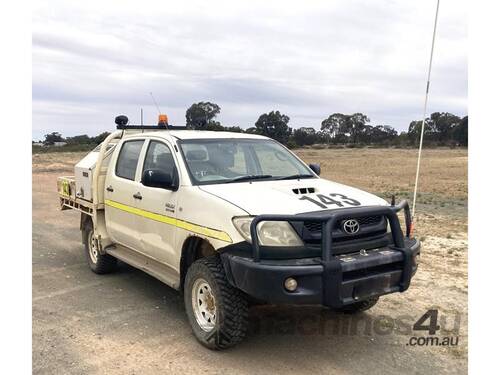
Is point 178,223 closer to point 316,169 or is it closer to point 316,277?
point 316,277

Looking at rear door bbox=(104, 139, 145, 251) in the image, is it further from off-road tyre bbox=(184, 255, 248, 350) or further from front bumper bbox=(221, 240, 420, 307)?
front bumper bbox=(221, 240, 420, 307)

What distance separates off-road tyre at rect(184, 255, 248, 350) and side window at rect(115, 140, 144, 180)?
2.10m

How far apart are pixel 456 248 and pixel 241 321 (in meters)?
5.46

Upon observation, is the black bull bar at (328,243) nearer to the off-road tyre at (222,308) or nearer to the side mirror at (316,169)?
the off-road tyre at (222,308)

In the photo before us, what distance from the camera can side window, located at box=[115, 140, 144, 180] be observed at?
6.30 m

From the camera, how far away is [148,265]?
5926mm

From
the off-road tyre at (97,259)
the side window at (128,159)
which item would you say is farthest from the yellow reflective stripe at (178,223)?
the off-road tyre at (97,259)

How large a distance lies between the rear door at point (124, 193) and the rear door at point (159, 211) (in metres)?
0.16

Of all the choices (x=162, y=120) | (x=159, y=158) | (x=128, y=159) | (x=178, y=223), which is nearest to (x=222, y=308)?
(x=178, y=223)

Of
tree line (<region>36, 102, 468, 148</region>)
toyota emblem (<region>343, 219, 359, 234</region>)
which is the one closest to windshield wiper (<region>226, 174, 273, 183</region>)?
toyota emblem (<region>343, 219, 359, 234</region>)

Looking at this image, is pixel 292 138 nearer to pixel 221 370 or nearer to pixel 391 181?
pixel 391 181

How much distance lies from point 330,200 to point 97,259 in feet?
13.2

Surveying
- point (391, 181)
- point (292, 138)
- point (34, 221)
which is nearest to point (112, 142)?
point (34, 221)

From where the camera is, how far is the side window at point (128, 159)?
630cm
